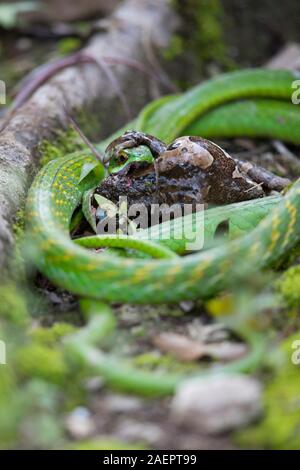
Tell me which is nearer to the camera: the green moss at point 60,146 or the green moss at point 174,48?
the green moss at point 60,146

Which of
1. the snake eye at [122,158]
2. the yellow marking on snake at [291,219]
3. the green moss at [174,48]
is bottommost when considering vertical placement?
the yellow marking on snake at [291,219]

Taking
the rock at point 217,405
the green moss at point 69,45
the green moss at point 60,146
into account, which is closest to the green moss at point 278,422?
the rock at point 217,405

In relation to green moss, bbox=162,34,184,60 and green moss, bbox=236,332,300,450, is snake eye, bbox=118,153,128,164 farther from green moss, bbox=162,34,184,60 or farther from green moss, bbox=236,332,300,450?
green moss, bbox=162,34,184,60

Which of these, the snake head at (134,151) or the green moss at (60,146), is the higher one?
the green moss at (60,146)

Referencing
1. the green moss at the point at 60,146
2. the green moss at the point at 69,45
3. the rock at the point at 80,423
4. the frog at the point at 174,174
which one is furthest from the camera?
the green moss at the point at 69,45

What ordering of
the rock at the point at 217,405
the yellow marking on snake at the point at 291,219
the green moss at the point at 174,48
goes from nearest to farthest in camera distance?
the rock at the point at 217,405 → the yellow marking on snake at the point at 291,219 → the green moss at the point at 174,48

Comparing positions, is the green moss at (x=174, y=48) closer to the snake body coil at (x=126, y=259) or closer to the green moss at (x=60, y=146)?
the green moss at (x=60, y=146)

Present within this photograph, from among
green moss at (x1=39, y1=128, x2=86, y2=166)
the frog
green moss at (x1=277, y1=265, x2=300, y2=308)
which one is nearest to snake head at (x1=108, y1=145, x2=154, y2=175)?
the frog
